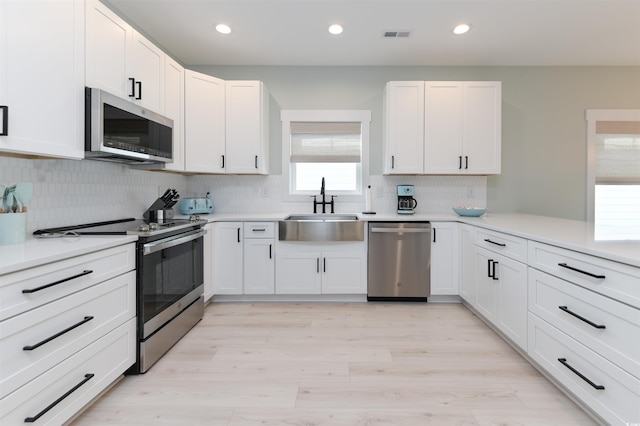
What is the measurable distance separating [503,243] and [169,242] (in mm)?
2397

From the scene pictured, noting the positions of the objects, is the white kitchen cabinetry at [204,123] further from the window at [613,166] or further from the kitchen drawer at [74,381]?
the window at [613,166]

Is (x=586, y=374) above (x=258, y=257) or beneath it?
beneath

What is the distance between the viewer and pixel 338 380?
2.02 meters

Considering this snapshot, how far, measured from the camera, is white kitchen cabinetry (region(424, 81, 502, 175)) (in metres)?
3.63

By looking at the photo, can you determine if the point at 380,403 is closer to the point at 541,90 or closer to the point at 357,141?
the point at 357,141

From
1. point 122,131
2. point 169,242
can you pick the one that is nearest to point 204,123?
point 122,131

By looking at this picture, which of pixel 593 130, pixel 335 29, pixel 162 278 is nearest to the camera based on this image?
pixel 162 278

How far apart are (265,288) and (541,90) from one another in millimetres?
3912

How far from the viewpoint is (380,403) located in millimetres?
1801

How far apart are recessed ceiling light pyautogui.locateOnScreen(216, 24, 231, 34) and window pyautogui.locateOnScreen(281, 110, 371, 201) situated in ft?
3.56

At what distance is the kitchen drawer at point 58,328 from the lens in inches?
49.0

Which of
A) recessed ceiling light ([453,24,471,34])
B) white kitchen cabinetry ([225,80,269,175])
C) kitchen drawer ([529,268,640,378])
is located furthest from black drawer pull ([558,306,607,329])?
white kitchen cabinetry ([225,80,269,175])

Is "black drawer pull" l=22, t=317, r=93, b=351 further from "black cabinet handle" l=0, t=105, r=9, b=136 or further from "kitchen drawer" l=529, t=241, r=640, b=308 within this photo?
"kitchen drawer" l=529, t=241, r=640, b=308

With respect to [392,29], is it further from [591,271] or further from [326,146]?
[591,271]
